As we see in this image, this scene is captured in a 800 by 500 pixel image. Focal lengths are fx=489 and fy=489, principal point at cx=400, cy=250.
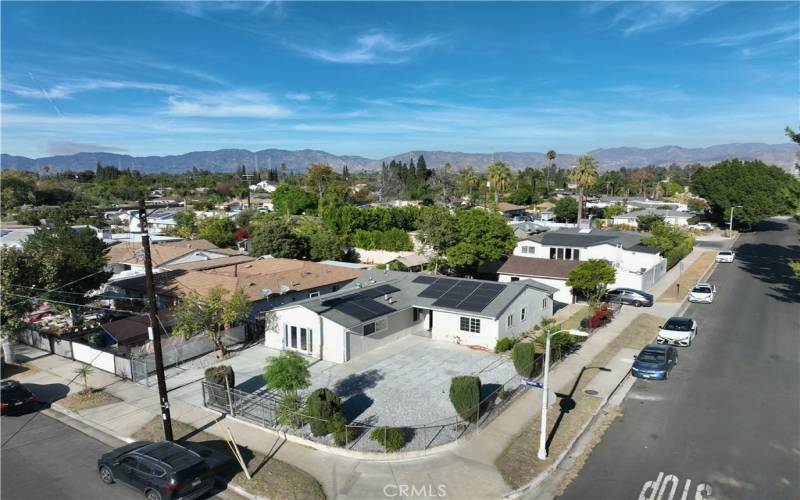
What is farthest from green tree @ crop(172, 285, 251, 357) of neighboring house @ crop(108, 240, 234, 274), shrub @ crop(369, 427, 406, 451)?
neighboring house @ crop(108, 240, 234, 274)

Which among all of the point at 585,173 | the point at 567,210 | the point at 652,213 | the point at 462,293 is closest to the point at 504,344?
the point at 462,293

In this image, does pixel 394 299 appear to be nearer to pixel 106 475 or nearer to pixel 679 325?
pixel 679 325

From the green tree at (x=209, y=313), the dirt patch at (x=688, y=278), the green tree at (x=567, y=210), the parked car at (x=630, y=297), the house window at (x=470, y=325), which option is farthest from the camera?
the green tree at (x=567, y=210)

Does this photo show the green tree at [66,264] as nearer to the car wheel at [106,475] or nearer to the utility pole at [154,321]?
the utility pole at [154,321]

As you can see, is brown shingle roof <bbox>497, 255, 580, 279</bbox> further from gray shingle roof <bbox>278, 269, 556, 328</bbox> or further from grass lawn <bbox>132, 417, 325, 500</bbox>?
grass lawn <bbox>132, 417, 325, 500</bbox>

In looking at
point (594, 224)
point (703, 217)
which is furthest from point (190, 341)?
point (703, 217)

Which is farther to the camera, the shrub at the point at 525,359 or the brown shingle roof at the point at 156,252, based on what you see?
the brown shingle roof at the point at 156,252

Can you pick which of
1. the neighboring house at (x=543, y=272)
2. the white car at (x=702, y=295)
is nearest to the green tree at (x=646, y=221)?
the white car at (x=702, y=295)
